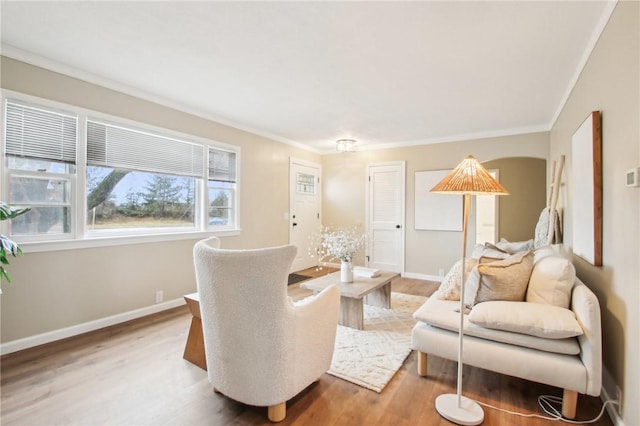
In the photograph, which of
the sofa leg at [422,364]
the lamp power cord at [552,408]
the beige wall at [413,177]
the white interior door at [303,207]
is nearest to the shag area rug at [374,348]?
the sofa leg at [422,364]

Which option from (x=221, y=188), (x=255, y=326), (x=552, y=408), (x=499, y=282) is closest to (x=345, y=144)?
(x=221, y=188)

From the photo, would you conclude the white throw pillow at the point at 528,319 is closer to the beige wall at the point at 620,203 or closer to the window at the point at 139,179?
the beige wall at the point at 620,203

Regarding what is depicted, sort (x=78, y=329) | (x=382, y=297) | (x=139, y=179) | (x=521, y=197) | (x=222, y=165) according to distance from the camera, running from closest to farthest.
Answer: (x=78, y=329), (x=139, y=179), (x=382, y=297), (x=222, y=165), (x=521, y=197)

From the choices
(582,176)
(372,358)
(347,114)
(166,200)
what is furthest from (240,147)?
(582,176)

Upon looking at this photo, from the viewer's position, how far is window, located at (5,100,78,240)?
2514 millimetres

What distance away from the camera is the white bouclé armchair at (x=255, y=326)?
5.02ft

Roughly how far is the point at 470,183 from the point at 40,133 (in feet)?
11.4

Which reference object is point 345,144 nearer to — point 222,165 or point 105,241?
point 222,165

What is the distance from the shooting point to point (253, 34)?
2.20m

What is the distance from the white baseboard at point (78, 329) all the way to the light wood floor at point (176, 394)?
78 mm

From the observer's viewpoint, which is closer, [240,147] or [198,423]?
[198,423]

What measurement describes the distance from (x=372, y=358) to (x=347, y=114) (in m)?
2.94

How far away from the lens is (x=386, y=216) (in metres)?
5.67

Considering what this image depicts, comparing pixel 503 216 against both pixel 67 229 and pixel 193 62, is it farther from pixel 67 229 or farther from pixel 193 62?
pixel 67 229
